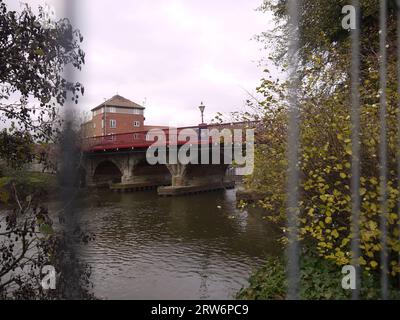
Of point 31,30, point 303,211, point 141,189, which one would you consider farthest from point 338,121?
point 141,189

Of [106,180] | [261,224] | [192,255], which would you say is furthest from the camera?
[106,180]

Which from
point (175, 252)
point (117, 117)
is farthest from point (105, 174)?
point (175, 252)

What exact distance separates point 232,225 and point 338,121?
11.8 metres

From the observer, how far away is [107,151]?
37.1 m

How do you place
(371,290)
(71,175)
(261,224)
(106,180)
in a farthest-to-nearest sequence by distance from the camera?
(106,180), (261,224), (371,290), (71,175)

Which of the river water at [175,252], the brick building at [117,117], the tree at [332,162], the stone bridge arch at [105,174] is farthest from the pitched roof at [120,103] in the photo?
the tree at [332,162]

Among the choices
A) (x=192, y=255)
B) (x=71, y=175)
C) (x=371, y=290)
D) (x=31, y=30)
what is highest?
(x=31, y=30)

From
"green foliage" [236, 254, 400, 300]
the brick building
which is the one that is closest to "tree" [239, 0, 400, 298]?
"green foliage" [236, 254, 400, 300]

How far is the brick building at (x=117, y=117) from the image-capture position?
5584 centimetres

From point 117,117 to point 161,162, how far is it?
27.7m

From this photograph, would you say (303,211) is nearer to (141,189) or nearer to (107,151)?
(141,189)

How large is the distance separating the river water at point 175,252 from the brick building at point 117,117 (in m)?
37.2

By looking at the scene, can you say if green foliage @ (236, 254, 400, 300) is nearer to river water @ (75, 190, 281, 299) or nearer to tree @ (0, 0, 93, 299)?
river water @ (75, 190, 281, 299)

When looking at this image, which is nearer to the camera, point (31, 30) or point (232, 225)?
point (31, 30)
